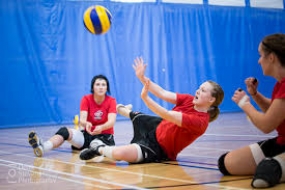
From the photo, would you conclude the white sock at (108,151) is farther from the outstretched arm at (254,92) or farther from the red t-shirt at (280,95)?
the red t-shirt at (280,95)

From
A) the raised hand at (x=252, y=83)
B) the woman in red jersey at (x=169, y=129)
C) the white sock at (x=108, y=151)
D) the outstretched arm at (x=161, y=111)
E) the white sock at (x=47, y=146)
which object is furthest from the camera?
the white sock at (x=47, y=146)

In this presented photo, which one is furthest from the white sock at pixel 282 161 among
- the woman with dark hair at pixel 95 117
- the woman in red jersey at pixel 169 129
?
the woman with dark hair at pixel 95 117

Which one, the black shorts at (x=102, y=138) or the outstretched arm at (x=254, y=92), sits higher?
the outstretched arm at (x=254, y=92)

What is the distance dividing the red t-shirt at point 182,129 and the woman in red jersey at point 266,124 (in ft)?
1.55

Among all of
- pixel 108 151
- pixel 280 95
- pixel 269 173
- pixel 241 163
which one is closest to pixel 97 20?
pixel 108 151

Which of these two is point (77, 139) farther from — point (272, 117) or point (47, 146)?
point (272, 117)

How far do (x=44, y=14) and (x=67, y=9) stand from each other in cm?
52

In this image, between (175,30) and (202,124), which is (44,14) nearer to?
(175,30)

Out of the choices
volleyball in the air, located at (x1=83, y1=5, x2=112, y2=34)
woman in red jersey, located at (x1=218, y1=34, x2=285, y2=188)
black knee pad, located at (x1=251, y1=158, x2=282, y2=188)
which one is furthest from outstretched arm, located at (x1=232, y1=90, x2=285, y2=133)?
volleyball in the air, located at (x1=83, y1=5, x2=112, y2=34)

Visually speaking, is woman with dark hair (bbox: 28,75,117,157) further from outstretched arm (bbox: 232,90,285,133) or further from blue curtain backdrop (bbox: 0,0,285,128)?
blue curtain backdrop (bbox: 0,0,285,128)

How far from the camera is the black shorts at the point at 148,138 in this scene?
3531mm

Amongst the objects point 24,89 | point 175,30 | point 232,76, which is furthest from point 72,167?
point 232,76

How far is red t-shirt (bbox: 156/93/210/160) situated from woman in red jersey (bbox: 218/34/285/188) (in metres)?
0.47

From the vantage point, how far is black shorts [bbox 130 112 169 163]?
353 centimetres
